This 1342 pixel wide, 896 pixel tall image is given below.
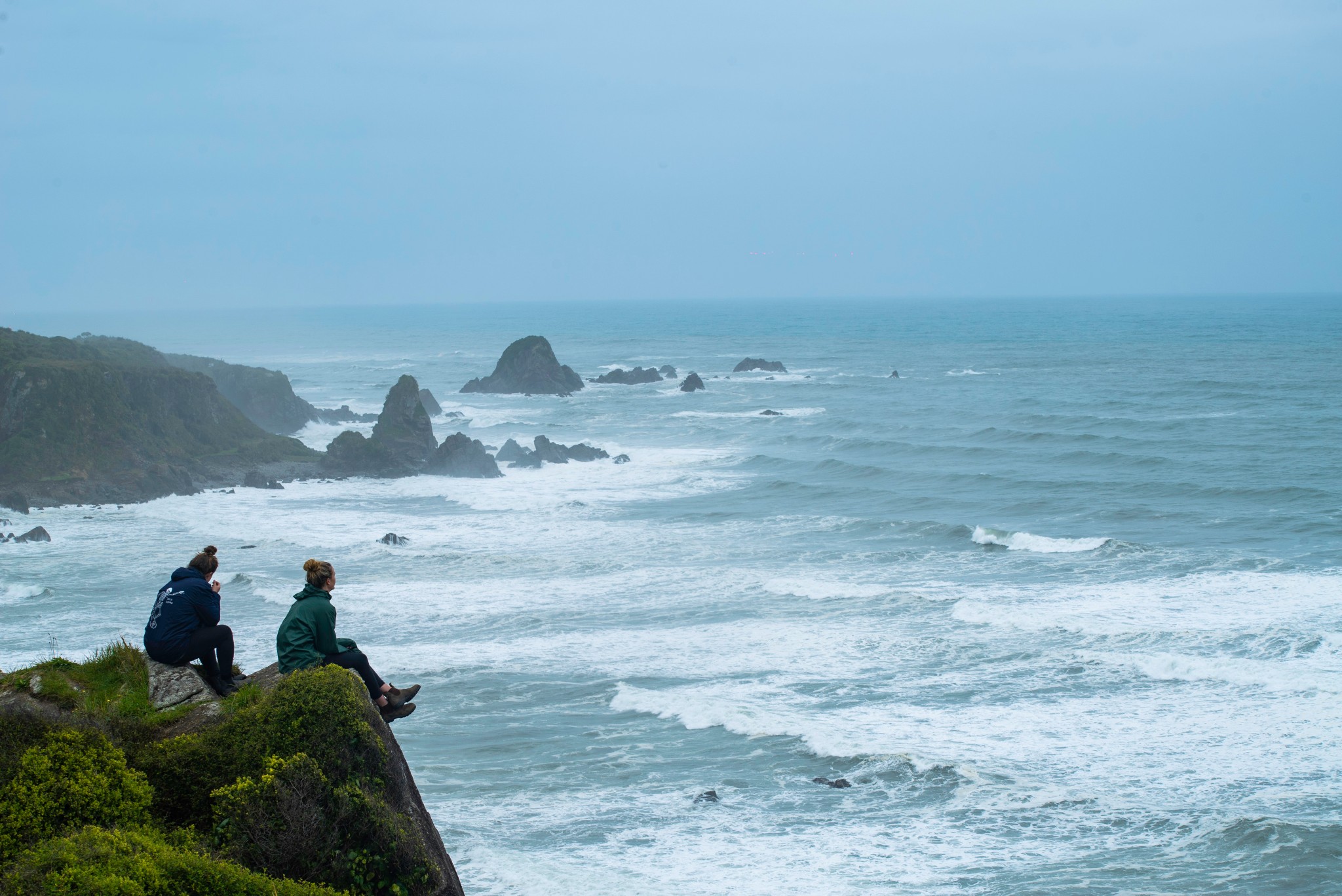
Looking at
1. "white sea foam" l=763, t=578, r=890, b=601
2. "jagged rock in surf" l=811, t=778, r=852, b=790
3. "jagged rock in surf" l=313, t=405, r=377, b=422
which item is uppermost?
"jagged rock in surf" l=313, t=405, r=377, b=422

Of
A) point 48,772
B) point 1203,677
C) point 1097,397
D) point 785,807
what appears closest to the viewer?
point 48,772

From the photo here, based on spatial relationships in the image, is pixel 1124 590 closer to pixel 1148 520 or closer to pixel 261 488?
pixel 1148 520

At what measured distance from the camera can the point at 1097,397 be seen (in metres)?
66.6

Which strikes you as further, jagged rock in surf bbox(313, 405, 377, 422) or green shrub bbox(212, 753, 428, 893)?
jagged rock in surf bbox(313, 405, 377, 422)

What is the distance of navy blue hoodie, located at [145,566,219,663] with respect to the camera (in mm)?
9375

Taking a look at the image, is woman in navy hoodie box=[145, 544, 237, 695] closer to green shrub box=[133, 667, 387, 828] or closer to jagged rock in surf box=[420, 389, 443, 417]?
green shrub box=[133, 667, 387, 828]

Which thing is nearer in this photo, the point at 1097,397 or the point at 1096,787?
the point at 1096,787

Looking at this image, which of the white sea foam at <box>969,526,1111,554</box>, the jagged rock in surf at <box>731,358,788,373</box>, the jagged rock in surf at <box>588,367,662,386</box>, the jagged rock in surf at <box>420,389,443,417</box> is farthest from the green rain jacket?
the jagged rock in surf at <box>731,358,788,373</box>

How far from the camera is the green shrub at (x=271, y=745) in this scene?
335 inches

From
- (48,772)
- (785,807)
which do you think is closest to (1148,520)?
(785,807)

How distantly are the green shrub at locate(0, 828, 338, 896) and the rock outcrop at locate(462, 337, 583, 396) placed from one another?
74.4 meters

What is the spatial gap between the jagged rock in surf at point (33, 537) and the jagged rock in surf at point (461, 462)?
1702 cm

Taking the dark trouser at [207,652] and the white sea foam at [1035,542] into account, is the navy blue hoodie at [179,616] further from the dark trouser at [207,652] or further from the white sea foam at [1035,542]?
the white sea foam at [1035,542]

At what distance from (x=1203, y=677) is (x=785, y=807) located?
917 centimetres
